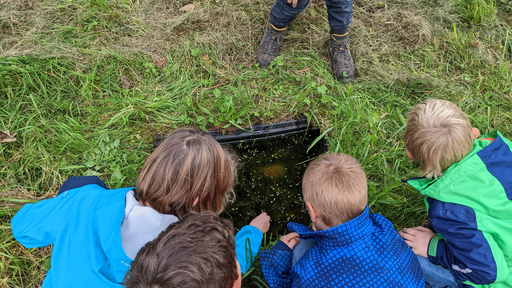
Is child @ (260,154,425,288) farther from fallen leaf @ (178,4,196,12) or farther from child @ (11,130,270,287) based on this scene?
fallen leaf @ (178,4,196,12)

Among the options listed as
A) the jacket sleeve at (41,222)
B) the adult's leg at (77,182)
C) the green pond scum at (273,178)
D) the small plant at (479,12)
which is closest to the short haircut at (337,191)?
the green pond scum at (273,178)

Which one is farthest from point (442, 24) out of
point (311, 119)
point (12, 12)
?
point (12, 12)

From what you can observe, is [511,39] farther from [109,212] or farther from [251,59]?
[109,212]

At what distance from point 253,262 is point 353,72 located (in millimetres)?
1823

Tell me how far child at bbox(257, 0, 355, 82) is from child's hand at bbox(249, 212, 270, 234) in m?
1.36

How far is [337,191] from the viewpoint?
1.48 metres

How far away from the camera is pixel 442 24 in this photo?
3.07m

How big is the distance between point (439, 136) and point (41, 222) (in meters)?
1.96

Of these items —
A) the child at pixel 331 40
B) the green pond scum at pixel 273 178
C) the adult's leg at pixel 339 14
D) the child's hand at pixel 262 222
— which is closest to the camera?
the child's hand at pixel 262 222

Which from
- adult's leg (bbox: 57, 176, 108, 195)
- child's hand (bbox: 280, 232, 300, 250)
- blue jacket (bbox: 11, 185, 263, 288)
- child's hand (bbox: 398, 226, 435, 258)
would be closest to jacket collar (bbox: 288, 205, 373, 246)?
child's hand (bbox: 280, 232, 300, 250)

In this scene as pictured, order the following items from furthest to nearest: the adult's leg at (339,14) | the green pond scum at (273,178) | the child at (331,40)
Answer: the child at (331,40) → the adult's leg at (339,14) → the green pond scum at (273,178)

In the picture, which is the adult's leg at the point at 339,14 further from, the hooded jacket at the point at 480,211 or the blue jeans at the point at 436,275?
the blue jeans at the point at 436,275

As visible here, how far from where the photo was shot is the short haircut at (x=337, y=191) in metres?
1.48

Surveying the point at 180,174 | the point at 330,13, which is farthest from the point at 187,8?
the point at 180,174
